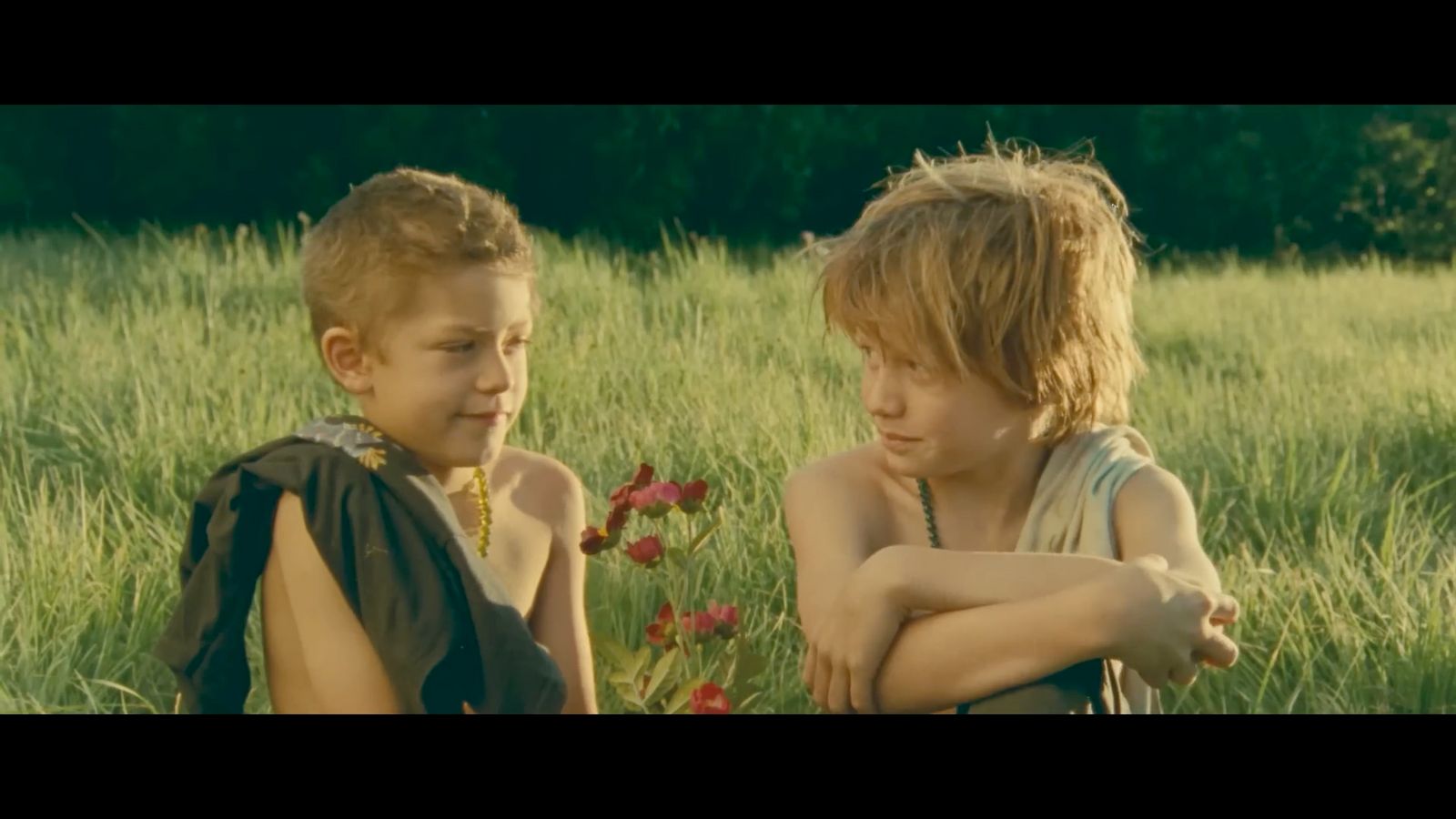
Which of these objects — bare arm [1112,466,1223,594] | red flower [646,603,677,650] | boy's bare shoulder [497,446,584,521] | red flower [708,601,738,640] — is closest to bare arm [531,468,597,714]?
boy's bare shoulder [497,446,584,521]

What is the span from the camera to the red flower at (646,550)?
295cm

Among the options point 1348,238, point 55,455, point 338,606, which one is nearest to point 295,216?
point 55,455

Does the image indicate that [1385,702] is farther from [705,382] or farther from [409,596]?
[409,596]

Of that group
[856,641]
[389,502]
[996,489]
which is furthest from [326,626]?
[996,489]

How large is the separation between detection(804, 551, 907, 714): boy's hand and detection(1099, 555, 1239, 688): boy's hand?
0.31m

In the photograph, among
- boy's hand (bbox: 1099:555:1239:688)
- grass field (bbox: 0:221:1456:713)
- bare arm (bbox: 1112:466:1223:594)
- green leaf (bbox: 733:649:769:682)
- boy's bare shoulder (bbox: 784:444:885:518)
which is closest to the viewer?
boy's hand (bbox: 1099:555:1239:688)

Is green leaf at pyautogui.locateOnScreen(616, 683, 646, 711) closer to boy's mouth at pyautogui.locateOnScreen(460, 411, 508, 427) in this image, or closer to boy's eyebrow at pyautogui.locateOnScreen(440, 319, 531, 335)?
boy's mouth at pyautogui.locateOnScreen(460, 411, 508, 427)

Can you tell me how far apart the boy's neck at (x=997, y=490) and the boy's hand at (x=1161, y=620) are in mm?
234

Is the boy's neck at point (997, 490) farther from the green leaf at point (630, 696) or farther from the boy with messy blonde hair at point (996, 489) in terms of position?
the green leaf at point (630, 696)

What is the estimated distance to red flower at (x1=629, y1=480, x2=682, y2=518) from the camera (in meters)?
2.97

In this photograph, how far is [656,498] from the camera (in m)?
2.97

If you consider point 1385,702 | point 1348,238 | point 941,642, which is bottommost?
point 1385,702

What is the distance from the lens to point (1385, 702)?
123 inches

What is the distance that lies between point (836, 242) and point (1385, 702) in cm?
127
